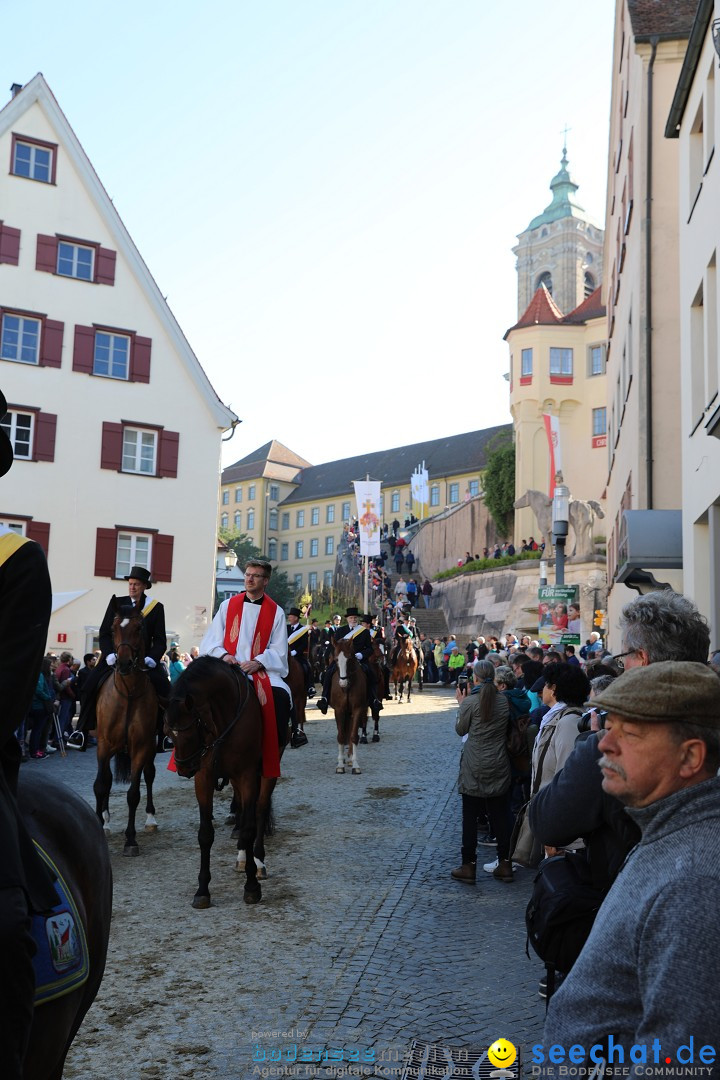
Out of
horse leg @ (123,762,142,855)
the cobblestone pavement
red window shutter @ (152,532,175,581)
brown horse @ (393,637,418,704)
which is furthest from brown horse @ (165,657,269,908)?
red window shutter @ (152,532,175,581)

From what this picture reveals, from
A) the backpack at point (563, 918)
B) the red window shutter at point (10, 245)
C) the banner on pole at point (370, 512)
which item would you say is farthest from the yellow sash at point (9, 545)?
the banner on pole at point (370, 512)

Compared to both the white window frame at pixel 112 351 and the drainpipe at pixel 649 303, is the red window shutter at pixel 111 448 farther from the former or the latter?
the drainpipe at pixel 649 303

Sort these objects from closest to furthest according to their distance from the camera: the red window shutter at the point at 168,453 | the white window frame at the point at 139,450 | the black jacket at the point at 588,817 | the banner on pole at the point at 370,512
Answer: the black jacket at the point at 588,817
the white window frame at the point at 139,450
the red window shutter at the point at 168,453
the banner on pole at the point at 370,512

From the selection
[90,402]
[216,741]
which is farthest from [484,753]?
[90,402]

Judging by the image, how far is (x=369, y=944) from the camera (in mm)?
6688

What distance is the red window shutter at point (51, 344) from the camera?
1176 inches

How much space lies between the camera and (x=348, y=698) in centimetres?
1592

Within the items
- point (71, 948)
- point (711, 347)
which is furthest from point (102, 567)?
point (71, 948)

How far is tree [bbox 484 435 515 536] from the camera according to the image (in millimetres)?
59031

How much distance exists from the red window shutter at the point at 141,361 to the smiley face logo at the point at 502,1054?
2831 cm

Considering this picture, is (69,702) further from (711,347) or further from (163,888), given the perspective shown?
(711,347)

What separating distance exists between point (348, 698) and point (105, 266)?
1989 cm

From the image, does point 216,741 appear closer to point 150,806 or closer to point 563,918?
point 150,806

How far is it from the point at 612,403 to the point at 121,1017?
26.4 m
